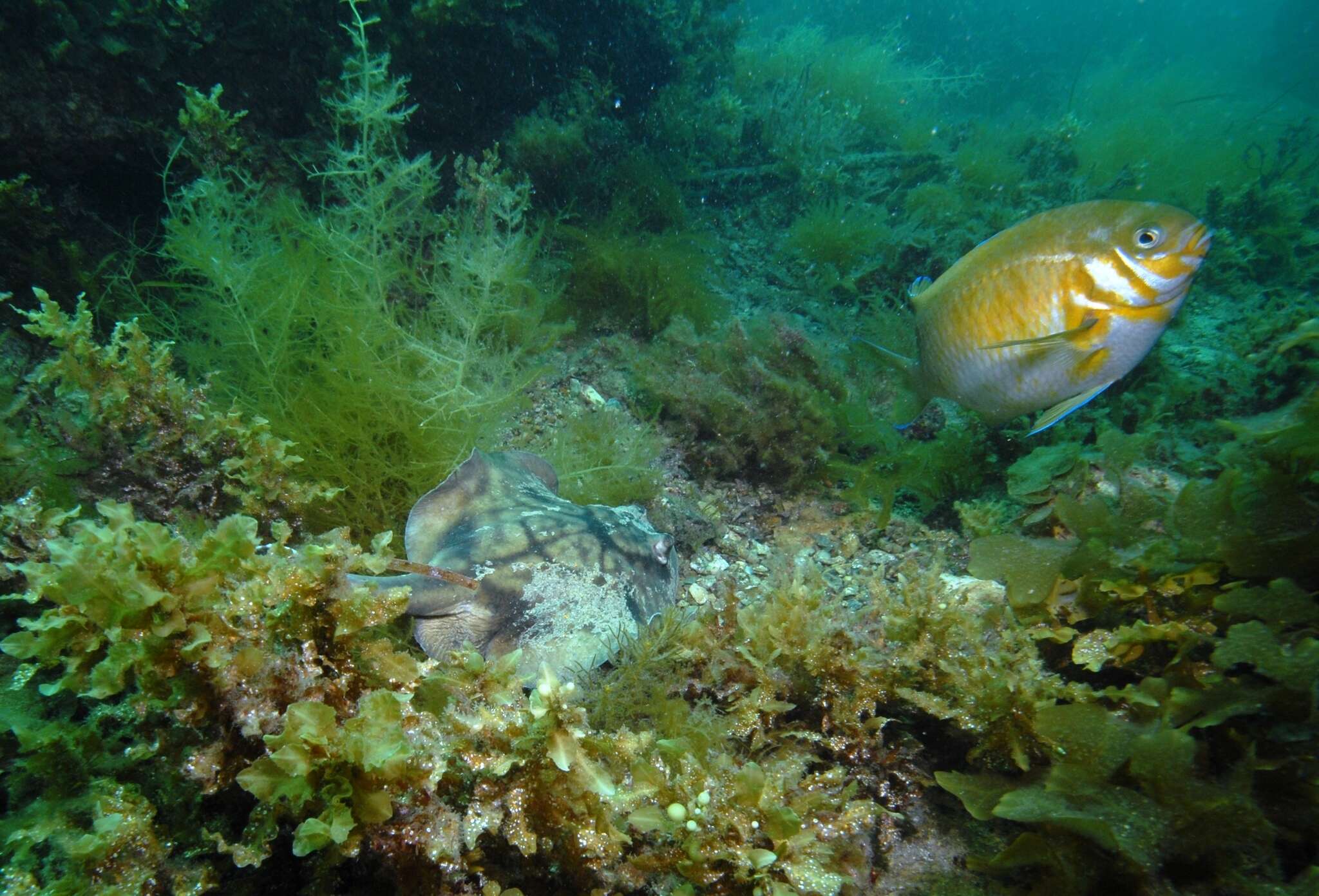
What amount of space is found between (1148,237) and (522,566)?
3457 mm

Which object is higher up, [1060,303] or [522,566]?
[1060,303]

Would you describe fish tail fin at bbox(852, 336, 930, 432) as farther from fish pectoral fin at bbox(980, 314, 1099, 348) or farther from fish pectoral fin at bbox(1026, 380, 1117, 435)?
fish pectoral fin at bbox(1026, 380, 1117, 435)

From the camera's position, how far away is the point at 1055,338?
2861 mm

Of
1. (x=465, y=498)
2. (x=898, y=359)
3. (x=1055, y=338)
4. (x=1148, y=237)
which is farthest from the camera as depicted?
(x=898, y=359)

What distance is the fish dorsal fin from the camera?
3.17 meters

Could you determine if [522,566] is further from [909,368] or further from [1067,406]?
[1067,406]

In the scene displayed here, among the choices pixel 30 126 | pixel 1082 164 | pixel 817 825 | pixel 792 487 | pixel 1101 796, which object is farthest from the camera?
pixel 1082 164

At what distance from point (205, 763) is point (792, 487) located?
4072mm

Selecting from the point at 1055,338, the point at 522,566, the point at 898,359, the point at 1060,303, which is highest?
the point at 1060,303

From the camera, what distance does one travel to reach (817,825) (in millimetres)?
2037

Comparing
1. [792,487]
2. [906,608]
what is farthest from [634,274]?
[906,608]

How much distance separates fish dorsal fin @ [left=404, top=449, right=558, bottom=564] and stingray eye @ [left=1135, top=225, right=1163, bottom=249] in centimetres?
342

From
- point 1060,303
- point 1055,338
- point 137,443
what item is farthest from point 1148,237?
point 137,443

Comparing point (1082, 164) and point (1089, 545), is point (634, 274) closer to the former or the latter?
point (1089, 545)
